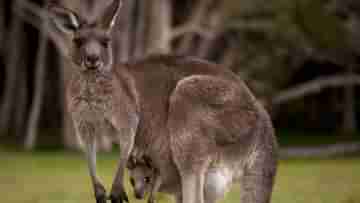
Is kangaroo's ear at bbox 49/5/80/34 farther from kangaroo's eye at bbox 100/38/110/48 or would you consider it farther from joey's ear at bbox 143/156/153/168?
joey's ear at bbox 143/156/153/168

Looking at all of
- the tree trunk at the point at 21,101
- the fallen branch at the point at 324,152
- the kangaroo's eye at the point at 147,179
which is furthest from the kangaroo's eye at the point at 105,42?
the tree trunk at the point at 21,101

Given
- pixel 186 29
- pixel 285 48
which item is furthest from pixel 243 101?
pixel 186 29

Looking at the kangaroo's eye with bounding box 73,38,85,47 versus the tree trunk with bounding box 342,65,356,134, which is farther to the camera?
the tree trunk with bounding box 342,65,356,134

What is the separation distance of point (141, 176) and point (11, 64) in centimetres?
1994

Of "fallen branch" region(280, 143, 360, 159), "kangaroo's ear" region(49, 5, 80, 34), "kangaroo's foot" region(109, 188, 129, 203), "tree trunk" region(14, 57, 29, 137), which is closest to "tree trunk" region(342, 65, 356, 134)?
"fallen branch" region(280, 143, 360, 159)

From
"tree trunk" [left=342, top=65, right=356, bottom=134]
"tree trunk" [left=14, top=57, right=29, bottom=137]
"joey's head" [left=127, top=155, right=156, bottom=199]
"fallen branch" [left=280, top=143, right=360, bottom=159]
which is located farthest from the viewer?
"tree trunk" [left=14, top=57, right=29, bottom=137]

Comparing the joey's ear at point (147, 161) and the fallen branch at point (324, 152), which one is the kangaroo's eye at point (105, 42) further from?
the fallen branch at point (324, 152)

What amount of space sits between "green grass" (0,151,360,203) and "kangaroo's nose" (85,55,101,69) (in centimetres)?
238

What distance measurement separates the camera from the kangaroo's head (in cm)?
610

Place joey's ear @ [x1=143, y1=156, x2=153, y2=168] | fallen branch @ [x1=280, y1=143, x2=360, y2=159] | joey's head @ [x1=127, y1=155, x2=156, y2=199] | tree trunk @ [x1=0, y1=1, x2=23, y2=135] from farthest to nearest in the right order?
tree trunk @ [x1=0, y1=1, x2=23, y2=135]
fallen branch @ [x1=280, y1=143, x2=360, y2=159]
joey's head @ [x1=127, y1=155, x2=156, y2=199]
joey's ear @ [x1=143, y1=156, x2=153, y2=168]

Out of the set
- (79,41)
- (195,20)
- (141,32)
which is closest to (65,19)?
(79,41)

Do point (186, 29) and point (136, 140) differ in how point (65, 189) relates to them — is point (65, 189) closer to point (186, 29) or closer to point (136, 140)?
point (136, 140)

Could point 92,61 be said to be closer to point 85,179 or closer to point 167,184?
point 167,184

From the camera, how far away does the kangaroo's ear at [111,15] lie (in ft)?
20.2
